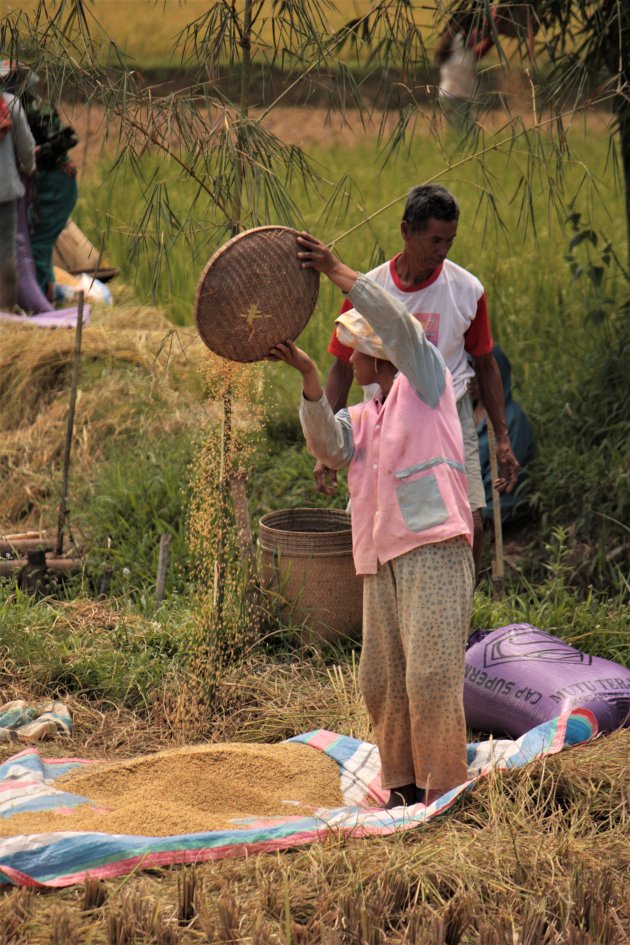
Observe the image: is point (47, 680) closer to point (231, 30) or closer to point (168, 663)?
point (168, 663)

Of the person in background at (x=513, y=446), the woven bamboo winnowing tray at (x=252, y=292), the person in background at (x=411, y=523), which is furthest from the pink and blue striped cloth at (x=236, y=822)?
the person in background at (x=513, y=446)

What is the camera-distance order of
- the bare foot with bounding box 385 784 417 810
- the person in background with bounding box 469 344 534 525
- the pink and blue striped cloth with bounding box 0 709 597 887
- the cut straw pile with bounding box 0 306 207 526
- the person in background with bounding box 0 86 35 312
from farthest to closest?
1. the person in background with bounding box 0 86 35 312
2. the cut straw pile with bounding box 0 306 207 526
3. the person in background with bounding box 469 344 534 525
4. the bare foot with bounding box 385 784 417 810
5. the pink and blue striped cloth with bounding box 0 709 597 887

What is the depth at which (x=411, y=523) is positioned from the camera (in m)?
3.22

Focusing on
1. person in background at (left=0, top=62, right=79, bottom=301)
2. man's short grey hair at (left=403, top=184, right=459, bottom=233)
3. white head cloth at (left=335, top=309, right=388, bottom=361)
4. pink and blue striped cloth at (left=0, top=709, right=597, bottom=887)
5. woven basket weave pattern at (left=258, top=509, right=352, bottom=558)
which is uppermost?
person in background at (left=0, top=62, right=79, bottom=301)

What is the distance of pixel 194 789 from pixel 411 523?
3.06ft

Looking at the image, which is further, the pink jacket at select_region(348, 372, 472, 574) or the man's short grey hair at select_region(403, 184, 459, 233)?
the man's short grey hair at select_region(403, 184, 459, 233)

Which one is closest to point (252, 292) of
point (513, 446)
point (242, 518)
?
point (242, 518)

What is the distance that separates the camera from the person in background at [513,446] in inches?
223

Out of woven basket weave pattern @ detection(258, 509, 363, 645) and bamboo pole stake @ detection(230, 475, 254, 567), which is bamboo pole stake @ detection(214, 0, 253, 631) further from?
woven basket weave pattern @ detection(258, 509, 363, 645)

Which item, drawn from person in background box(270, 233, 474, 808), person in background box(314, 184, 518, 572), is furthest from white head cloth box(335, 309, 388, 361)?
person in background box(314, 184, 518, 572)

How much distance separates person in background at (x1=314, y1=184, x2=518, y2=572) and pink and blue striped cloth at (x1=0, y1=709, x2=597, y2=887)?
0.82m

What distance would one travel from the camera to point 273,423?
6254 millimetres

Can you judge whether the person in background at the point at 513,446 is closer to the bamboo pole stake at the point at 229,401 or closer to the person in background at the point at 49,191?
the bamboo pole stake at the point at 229,401

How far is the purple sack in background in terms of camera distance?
379 centimetres
